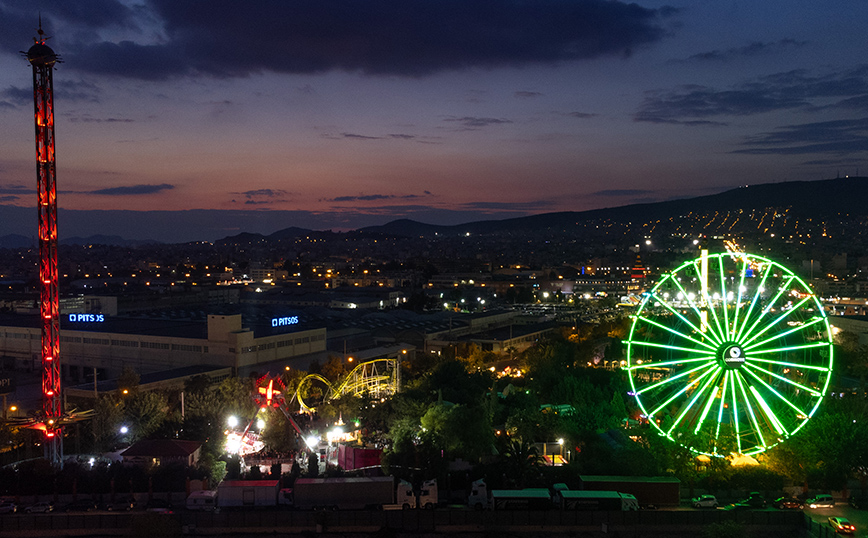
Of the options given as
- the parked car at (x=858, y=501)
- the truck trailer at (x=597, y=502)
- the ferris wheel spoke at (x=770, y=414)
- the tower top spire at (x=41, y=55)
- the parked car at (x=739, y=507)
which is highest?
the tower top spire at (x=41, y=55)

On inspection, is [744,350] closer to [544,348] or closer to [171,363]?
[544,348]

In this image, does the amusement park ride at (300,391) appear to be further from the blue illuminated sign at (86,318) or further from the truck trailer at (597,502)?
the blue illuminated sign at (86,318)

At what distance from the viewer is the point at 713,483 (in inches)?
762

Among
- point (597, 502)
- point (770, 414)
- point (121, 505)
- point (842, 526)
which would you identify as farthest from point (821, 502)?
point (121, 505)

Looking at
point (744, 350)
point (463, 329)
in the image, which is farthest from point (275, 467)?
point (463, 329)

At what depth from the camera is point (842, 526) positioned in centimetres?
1661

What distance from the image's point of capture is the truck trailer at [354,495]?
18.4 m

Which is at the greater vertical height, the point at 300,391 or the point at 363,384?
the point at 363,384

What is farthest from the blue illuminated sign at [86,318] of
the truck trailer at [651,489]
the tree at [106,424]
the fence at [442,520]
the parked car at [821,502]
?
the parked car at [821,502]

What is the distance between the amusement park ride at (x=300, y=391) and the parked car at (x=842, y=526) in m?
14.1

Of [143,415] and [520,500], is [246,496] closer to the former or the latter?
[520,500]

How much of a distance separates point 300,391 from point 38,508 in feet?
35.9

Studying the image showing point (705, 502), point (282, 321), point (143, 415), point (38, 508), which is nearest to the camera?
point (38, 508)

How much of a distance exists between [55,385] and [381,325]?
3104 centimetres
